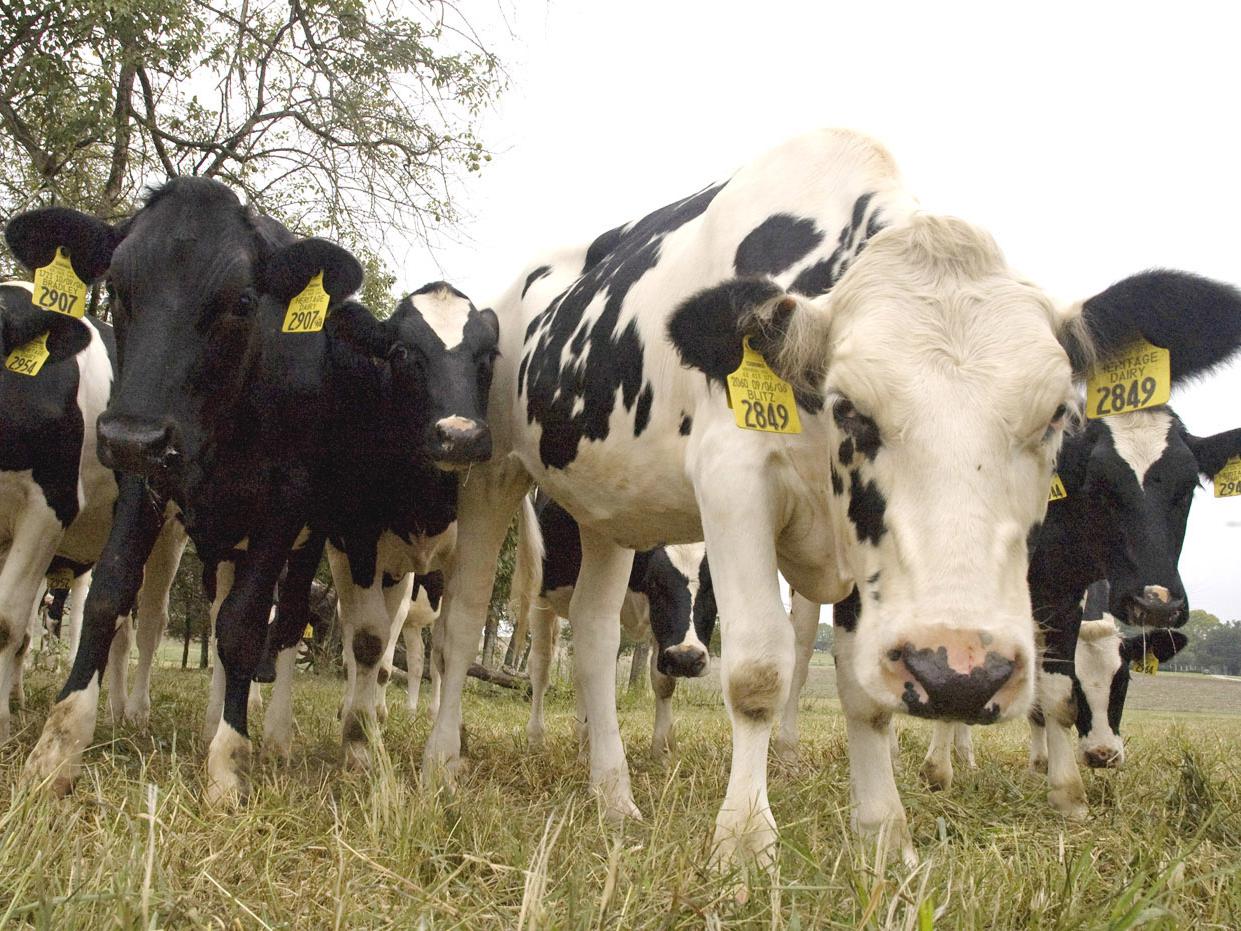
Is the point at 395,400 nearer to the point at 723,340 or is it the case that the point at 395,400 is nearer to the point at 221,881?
the point at 723,340

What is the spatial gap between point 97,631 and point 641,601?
487cm

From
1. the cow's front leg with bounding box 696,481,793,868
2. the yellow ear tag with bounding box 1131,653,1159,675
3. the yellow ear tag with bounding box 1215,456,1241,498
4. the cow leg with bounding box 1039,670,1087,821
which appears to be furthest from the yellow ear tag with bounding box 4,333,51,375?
the yellow ear tag with bounding box 1215,456,1241,498

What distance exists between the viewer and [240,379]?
4309 millimetres

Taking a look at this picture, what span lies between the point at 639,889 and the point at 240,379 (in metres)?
2.94

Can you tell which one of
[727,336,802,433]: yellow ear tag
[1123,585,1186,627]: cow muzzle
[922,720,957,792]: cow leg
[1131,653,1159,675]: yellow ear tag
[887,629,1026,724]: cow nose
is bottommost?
[922,720,957,792]: cow leg

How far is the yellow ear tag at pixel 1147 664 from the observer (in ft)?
20.4

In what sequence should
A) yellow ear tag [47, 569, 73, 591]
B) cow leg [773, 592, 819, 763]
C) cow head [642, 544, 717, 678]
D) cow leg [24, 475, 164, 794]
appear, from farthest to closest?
yellow ear tag [47, 569, 73, 591], cow leg [773, 592, 819, 763], cow head [642, 544, 717, 678], cow leg [24, 475, 164, 794]

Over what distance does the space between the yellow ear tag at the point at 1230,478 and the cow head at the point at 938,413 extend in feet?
11.1

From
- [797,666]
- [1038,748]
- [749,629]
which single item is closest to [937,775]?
[1038,748]

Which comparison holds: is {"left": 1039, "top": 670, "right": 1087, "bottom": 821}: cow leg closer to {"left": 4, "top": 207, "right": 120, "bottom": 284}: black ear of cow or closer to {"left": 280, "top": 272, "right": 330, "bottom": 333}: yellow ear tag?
{"left": 280, "top": 272, "right": 330, "bottom": 333}: yellow ear tag

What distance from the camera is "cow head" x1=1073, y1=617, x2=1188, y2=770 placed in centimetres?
552

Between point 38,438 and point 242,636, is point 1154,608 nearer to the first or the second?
point 242,636

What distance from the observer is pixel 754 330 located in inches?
128

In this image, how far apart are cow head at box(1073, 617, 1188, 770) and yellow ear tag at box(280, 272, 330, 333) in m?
4.05
